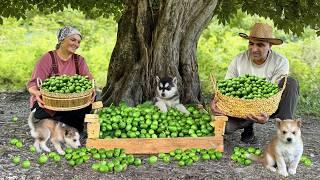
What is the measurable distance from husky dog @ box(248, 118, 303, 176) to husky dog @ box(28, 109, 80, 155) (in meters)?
2.05

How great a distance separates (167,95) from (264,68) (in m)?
1.23

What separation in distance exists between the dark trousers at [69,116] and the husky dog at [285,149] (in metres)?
2.24

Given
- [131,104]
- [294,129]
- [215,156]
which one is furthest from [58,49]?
[294,129]

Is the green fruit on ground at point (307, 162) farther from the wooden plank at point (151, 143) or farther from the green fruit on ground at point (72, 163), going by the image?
the green fruit on ground at point (72, 163)

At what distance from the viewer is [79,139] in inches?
241

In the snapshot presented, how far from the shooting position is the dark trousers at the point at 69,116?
616 cm

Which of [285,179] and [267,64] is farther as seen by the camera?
[267,64]

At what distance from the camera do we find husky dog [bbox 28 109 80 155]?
5.68m

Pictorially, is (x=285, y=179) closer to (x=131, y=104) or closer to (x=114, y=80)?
(x=131, y=104)

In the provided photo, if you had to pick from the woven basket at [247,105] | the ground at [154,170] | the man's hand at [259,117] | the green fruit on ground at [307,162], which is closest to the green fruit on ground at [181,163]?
the ground at [154,170]

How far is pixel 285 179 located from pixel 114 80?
3.33 m

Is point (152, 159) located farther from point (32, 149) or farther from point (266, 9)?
point (266, 9)

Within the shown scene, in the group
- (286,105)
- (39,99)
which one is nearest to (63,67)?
(39,99)

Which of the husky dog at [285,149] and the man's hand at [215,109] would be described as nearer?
the husky dog at [285,149]
